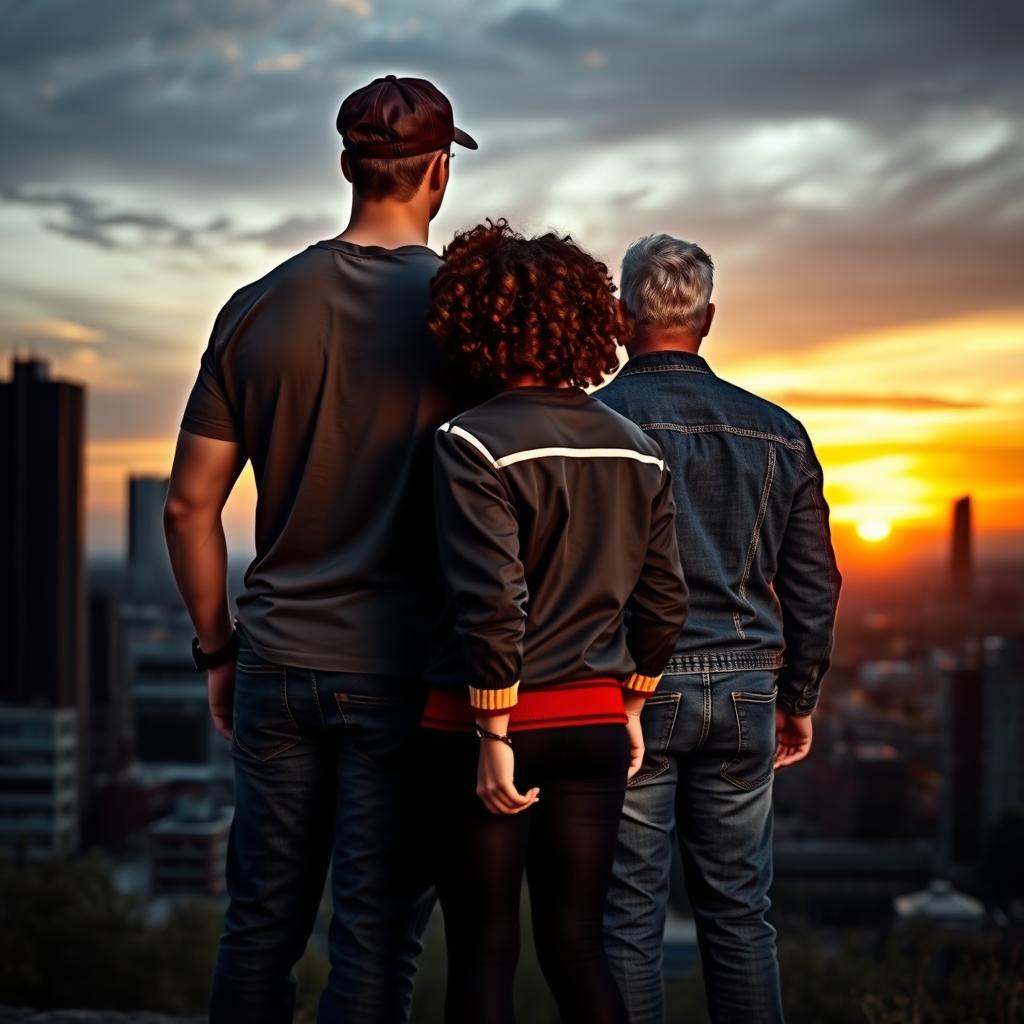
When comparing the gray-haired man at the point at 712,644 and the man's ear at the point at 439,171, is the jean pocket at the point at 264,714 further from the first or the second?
the man's ear at the point at 439,171

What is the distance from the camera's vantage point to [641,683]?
1947mm

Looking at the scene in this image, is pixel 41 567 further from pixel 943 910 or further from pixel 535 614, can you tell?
pixel 535 614

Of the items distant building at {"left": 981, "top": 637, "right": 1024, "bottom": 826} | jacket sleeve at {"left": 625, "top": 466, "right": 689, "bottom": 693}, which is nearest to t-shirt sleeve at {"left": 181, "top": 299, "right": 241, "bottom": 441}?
jacket sleeve at {"left": 625, "top": 466, "right": 689, "bottom": 693}

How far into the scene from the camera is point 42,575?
153 ft

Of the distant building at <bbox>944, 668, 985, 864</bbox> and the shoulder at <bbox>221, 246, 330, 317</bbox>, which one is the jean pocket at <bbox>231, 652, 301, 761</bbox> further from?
the distant building at <bbox>944, 668, 985, 864</bbox>

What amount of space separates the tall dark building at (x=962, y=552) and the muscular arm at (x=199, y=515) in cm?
4067

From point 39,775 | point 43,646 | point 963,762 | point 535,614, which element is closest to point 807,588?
point 535,614

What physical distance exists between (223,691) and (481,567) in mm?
658

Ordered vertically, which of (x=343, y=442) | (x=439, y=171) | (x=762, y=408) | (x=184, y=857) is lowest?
(x=184, y=857)

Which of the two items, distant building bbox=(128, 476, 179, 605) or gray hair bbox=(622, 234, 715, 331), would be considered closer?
gray hair bbox=(622, 234, 715, 331)

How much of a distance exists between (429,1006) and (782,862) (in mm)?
19627

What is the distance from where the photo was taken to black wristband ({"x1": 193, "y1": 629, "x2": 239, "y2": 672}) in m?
2.09

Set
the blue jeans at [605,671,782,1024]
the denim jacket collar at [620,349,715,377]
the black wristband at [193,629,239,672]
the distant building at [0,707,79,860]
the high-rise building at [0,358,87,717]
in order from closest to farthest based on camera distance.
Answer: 1. the black wristband at [193,629,239,672]
2. the blue jeans at [605,671,782,1024]
3. the denim jacket collar at [620,349,715,377]
4. the distant building at [0,707,79,860]
5. the high-rise building at [0,358,87,717]

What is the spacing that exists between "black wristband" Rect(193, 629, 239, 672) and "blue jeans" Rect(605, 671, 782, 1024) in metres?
0.74
